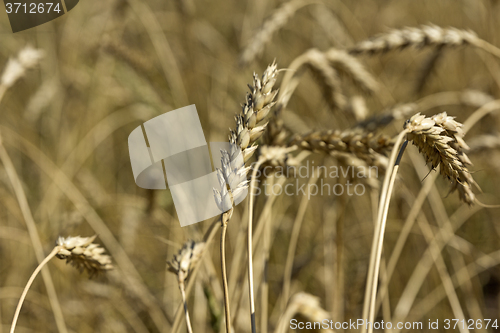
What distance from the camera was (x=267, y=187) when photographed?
108cm

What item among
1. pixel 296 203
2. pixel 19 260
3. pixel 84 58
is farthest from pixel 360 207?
pixel 84 58

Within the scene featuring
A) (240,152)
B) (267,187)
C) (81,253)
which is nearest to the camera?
(240,152)

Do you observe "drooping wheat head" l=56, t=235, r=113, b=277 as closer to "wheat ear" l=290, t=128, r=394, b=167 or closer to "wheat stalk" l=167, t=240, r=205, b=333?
"wheat stalk" l=167, t=240, r=205, b=333

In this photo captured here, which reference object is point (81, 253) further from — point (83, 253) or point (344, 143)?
point (344, 143)

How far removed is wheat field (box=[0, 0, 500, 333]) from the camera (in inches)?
28.1

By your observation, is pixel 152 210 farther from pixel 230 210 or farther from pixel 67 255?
pixel 230 210

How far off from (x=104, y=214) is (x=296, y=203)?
1.20 metres

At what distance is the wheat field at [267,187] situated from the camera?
714mm


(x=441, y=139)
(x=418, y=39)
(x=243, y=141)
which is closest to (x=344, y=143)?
(x=441, y=139)

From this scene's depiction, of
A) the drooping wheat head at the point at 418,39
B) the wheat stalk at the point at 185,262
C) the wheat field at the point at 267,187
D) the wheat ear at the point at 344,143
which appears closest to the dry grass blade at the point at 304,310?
the wheat field at the point at 267,187

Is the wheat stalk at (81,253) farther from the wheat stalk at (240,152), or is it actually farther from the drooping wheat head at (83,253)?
the wheat stalk at (240,152)

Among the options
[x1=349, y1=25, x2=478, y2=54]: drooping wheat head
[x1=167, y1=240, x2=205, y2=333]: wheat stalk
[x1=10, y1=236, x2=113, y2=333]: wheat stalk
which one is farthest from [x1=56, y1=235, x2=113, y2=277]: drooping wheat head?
[x1=349, y1=25, x2=478, y2=54]: drooping wheat head

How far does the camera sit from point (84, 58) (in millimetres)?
2496

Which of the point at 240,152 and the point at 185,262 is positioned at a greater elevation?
the point at 240,152
